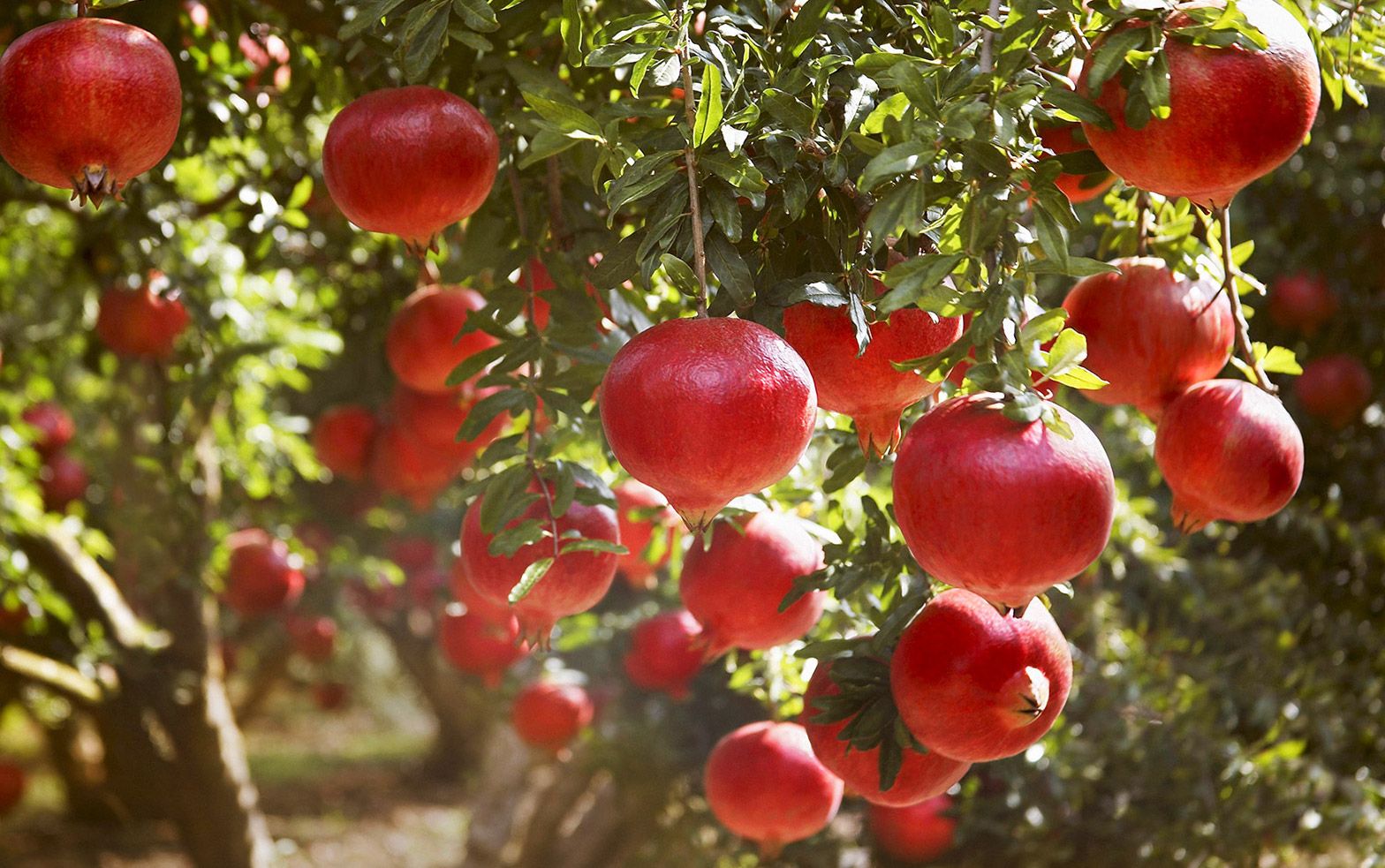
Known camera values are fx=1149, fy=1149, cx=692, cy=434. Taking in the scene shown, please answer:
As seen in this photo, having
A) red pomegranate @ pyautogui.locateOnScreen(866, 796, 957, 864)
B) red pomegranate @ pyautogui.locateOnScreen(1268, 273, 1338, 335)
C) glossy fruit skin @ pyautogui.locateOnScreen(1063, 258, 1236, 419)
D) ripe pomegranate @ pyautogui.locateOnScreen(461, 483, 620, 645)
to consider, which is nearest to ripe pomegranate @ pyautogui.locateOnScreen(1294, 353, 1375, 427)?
red pomegranate @ pyautogui.locateOnScreen(1268, 273, 1338, 335)

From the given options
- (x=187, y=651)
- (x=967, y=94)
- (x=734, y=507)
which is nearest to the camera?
(x=967, y=94)

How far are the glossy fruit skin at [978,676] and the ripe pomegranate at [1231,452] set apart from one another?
0.23 meters

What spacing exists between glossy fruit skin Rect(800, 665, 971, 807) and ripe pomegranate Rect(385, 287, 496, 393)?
36.6 inches

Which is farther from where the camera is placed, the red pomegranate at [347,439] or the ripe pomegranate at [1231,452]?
the red pomegranate at [347,439]

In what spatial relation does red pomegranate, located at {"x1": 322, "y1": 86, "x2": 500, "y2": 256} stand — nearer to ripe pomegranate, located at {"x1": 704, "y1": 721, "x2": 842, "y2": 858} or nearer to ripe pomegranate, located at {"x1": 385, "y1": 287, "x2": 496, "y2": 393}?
ripe pomegranate, located at {"x1": 385, "y1": 287, "x2": 496, "y2": 393}

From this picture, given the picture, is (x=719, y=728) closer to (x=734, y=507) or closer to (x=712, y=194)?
(x=734, y=507)

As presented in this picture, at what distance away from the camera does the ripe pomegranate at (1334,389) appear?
9.48ft

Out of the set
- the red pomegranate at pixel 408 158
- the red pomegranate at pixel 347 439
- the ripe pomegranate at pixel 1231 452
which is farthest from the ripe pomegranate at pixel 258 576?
the ripe pomegranate at pixel 1231 452

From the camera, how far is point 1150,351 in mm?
1287

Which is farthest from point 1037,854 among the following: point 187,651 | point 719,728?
point 187,651

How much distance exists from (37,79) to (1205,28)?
106 cm

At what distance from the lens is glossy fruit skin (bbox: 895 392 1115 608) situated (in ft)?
2.90

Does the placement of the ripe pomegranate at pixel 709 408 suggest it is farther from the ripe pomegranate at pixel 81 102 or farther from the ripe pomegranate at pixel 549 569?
the ripe pomegranate at pixel 81 102

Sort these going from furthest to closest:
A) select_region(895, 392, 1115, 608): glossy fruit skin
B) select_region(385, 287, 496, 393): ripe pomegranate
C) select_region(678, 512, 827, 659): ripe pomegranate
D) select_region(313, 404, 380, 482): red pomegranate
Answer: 1. select_region(313, 404, 380, 482): red pomegranate
2. select_region(385, 287, 496, 393): ripe pomegranate
3. select_region(678, 512, 827, 659): ripe pomegranate
4. select_region(895, 392, 1115, 608): glossy fruit skin
